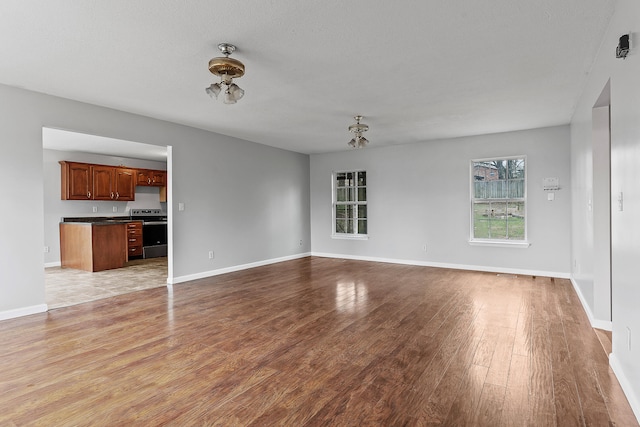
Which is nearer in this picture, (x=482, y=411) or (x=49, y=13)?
(x=482, y=411)

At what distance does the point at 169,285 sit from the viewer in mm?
5160

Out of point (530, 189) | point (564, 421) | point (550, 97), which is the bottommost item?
point (564, 421)

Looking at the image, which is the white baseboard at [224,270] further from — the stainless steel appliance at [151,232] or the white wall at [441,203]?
the stainless steel appliance at [151,232]

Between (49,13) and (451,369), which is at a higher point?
(49,13)

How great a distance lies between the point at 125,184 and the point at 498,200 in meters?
8.14

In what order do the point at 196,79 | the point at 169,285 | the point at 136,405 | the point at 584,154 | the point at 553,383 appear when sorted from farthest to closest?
the point at 169,285, the point at 584,154, the point at 196,79, the point at 553,383, the point at 136,405

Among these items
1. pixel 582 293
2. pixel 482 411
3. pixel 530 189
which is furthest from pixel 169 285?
pixel 530 189

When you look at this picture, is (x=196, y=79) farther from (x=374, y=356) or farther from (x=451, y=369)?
(x=451, y=369)

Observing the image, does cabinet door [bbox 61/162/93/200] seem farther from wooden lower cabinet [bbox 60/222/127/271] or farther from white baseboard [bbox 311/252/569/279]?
white baseboard [bbox 311/252/569/279]

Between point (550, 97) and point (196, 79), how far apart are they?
13.3 ft

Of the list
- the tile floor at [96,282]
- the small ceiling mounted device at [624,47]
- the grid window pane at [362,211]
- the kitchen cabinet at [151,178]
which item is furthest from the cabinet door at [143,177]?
the small ceiling mounted device at [624,47]

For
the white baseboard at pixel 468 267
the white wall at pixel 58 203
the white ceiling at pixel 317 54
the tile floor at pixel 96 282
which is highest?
the white ceiling at pixel 317 54

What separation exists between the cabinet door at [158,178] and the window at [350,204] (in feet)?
15.0

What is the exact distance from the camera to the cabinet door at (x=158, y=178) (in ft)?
28.6
